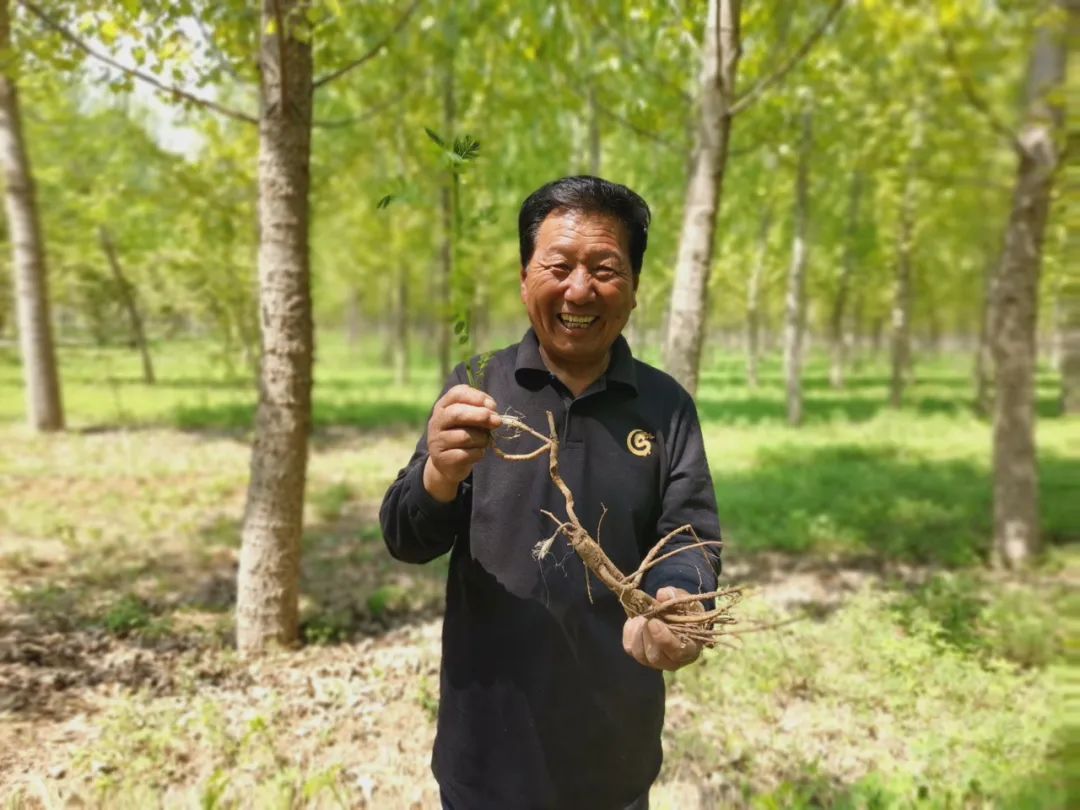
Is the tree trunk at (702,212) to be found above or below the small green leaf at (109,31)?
below

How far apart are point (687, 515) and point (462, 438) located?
0.71 m

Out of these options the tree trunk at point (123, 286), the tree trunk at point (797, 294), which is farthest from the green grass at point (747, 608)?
the tree trunk at point (123, 286)

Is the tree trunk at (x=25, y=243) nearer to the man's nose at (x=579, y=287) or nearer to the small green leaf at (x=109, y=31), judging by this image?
the small green leaf at (x=109, y=31)

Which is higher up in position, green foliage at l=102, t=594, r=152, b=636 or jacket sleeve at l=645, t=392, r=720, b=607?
jacket sleeve at l=645, t=392, r=720, b=607

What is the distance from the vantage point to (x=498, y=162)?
45.8 feet

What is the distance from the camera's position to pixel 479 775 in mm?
1957

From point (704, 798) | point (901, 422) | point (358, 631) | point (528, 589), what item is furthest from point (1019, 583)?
point (901, 422)

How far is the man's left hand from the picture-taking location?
170 centimetres

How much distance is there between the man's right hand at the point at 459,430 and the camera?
171 centimetres

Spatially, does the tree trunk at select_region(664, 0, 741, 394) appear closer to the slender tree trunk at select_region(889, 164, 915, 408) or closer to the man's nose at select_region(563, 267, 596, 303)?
the man's nose at select_region(563, 267, 596, 303)

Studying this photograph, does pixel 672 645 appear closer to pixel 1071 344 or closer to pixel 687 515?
pixel 687 515

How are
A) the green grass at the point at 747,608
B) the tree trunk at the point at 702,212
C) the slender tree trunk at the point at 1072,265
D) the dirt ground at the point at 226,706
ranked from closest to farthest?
the slender tree trunk at the point at 1072,265 < the dirt ground at the point at 226,706 < the green grass at the point at 747,608 < the tree trunk at the point at 702,212

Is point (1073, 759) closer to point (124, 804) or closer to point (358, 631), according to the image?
point (124, 804)

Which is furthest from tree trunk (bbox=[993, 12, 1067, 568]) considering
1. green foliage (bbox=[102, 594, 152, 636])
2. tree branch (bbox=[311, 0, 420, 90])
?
green foliage (bbox=[102, 594, 152, 636])
